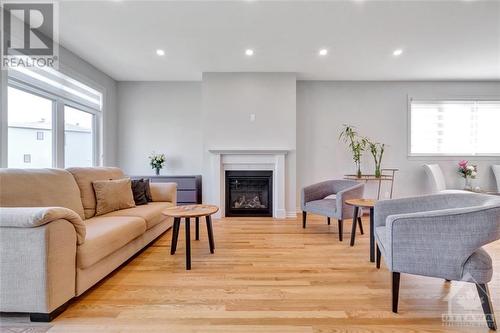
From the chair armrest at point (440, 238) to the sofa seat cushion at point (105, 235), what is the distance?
211 centimetres

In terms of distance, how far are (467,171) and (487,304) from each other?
4026 millimetres

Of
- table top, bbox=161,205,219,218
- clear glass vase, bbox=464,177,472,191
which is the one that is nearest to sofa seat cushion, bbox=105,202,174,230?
table top, bbox=161,205,219,218

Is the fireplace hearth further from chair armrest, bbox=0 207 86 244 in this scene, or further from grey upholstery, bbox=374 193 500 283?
chair armrest, bbox=0 207 86 244

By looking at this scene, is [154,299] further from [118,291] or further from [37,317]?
[37,317]

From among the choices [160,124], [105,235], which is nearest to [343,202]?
[105,235]

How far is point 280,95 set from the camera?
4.44 m

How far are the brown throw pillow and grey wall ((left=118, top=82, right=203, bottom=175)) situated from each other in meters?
1.91

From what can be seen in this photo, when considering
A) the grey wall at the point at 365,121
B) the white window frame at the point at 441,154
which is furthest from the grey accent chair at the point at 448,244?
the white window frame at the point at 441,154

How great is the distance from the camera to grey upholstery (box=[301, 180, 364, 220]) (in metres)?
3.15

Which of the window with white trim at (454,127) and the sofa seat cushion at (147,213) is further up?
the window with white trim at (454,127)

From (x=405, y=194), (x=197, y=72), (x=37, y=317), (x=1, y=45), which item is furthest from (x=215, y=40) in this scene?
(x=405, y=194)

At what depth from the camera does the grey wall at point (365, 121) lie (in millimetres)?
4812

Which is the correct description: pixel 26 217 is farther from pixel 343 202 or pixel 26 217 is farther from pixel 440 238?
pixel 343 202

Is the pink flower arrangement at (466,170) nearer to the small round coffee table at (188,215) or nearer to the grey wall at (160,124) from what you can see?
the small round coffee table at (188,215)
